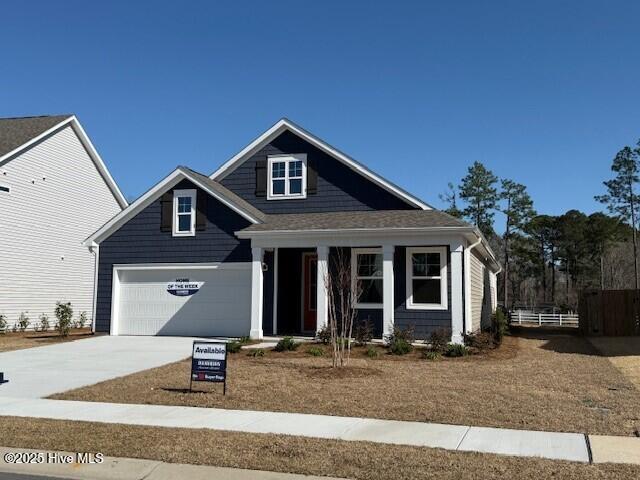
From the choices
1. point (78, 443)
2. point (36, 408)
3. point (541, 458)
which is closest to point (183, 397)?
point (36, 408)

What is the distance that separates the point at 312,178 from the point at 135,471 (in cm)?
1575

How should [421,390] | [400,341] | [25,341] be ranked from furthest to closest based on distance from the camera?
[25,341] < [400,341] < [421,390]

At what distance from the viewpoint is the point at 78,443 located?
741cm

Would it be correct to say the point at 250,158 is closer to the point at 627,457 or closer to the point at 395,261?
the point at 395,261

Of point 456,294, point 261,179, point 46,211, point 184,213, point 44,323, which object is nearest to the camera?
point 456,294

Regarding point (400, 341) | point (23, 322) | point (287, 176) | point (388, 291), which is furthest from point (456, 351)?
point (23, 322)

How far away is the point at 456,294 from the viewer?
1753 centimetres

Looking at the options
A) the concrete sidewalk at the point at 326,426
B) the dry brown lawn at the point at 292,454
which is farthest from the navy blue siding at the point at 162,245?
the dry brown lawn at the point at 292,454

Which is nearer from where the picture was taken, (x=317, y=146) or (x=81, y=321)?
(x=317, y=146)

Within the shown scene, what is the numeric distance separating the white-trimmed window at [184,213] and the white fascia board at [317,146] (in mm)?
2180

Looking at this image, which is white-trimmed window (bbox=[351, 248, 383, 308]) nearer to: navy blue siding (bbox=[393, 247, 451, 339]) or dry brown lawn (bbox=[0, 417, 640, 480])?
navy blue siding (bbox=[393, 247, 451, 339])

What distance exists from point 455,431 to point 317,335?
32.4 feet

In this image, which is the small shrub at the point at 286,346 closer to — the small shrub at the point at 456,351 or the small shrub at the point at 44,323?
the small shrub at the point at 456,351

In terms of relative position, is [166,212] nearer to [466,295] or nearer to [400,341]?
[400,341]
